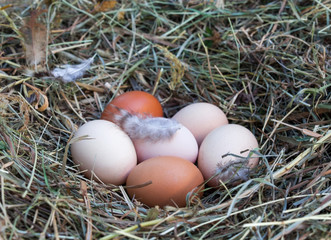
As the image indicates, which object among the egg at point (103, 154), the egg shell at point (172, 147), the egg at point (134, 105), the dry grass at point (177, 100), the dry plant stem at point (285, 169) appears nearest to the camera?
the dry grass at point (177, 100)

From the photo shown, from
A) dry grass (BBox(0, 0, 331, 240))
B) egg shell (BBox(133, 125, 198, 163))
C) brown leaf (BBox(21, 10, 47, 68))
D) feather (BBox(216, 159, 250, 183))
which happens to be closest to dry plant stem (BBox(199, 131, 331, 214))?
dry grass (BBox(0, 0, 331, 240))

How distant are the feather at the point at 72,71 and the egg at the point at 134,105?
26 centimetres

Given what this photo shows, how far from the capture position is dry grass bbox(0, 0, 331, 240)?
A: 1399 mm

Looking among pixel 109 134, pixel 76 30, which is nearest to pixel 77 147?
pixel 109 134

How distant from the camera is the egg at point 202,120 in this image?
6.78ft

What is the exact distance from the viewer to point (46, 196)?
4.71ft

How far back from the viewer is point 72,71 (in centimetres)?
220

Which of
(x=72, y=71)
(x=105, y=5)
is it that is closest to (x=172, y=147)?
(x=72, y=71)

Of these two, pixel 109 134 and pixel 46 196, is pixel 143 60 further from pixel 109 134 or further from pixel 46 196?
pixel 46 196

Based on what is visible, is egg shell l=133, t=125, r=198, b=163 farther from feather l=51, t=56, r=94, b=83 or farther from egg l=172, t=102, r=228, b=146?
feather l=51, t=56, r=94, b=83

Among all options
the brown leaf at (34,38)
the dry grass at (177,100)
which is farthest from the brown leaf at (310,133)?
the brown leaf at (34,38)

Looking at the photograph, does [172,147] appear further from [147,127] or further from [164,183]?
[164,183]

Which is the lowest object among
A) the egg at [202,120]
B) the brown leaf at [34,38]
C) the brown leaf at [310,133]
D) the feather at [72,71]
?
the egg at [202,120]

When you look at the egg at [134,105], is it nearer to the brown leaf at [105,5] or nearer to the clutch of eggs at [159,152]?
the clutch of eggs at [159,152]
